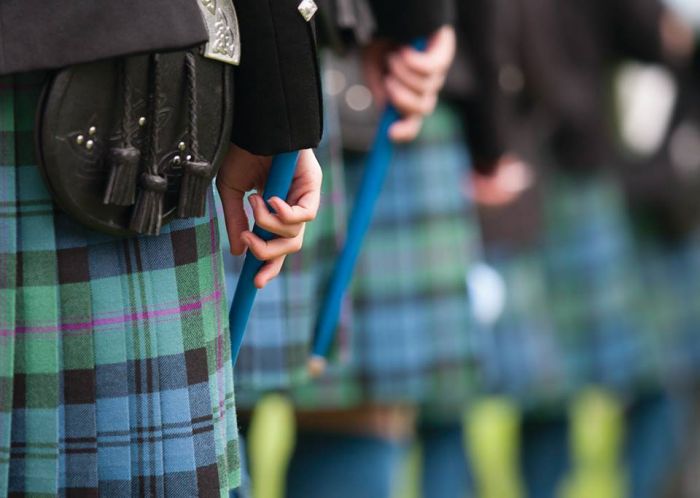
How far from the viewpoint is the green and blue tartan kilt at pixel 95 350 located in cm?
115

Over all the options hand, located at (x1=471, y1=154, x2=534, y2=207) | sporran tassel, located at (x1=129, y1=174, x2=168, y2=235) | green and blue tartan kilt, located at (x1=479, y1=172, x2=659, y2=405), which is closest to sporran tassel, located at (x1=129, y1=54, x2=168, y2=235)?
sporran tassel, located at (x1=129, y1=174, x2=168, y2=235)

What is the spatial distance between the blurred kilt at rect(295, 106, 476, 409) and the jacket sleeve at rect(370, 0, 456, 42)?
0.65 m

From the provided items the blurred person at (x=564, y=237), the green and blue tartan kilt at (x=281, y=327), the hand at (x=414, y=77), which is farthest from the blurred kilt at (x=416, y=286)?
the hand at (x=414, y=77)

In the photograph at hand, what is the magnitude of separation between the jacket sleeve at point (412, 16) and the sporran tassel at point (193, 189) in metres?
0.65

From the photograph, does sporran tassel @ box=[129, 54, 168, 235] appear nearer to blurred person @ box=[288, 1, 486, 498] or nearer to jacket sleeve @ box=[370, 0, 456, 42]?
jacket sleeve @ box=[370, 0, 456, 42]

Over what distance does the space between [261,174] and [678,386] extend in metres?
2.69

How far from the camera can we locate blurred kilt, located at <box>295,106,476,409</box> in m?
2.47

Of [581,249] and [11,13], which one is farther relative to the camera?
[581,249]

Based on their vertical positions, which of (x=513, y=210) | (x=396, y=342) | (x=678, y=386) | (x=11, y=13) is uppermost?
(x=11, y=13)

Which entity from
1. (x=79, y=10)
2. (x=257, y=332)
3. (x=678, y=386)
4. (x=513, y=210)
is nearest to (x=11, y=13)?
(x=79, y=10)

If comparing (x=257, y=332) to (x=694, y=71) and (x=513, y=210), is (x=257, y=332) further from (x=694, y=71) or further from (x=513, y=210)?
(x=694, y=71)

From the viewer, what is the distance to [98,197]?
1161mm

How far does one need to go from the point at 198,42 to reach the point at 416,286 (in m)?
1.40

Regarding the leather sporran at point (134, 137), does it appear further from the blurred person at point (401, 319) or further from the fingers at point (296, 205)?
the blurred person at point (401, 319)
